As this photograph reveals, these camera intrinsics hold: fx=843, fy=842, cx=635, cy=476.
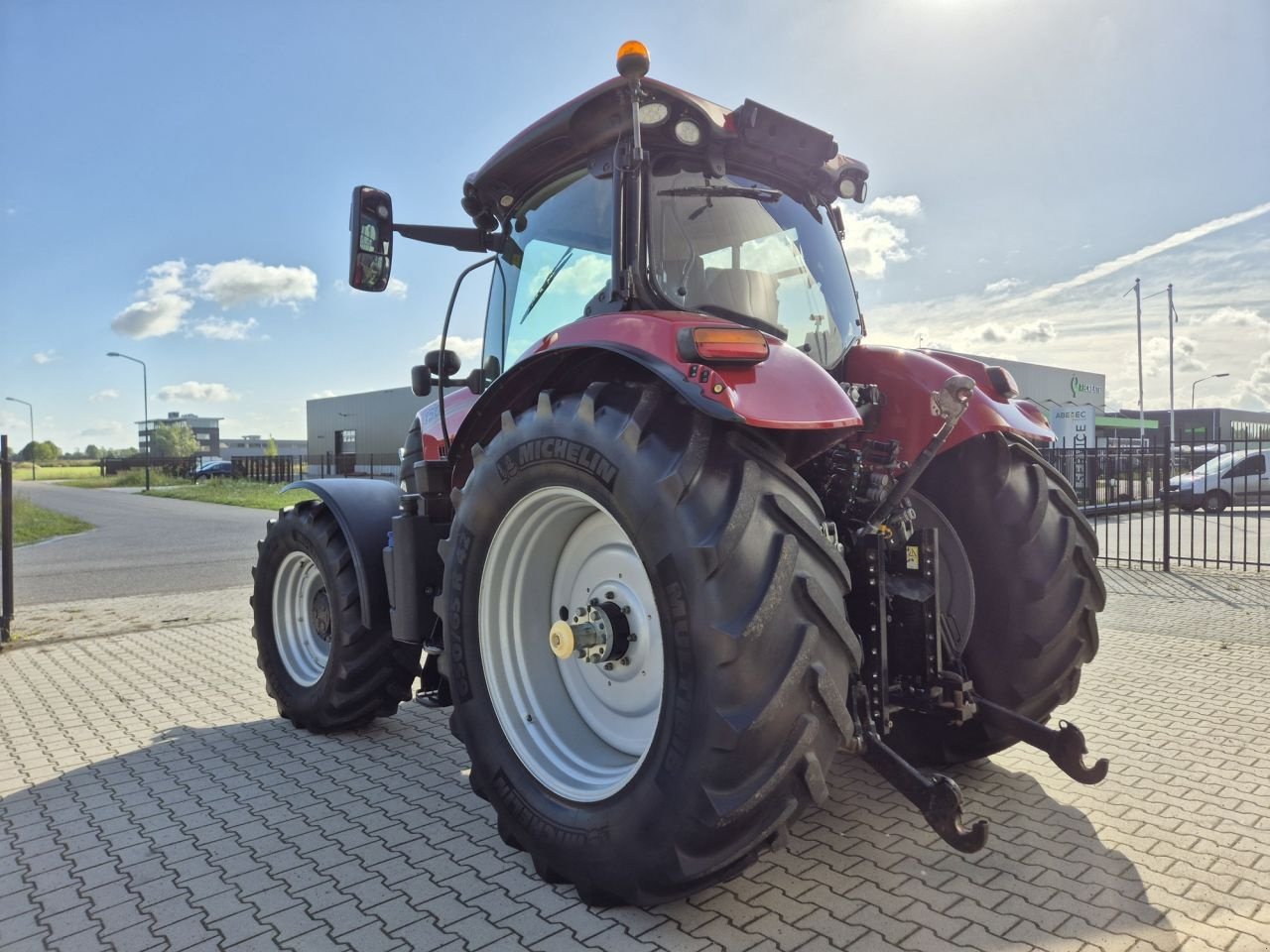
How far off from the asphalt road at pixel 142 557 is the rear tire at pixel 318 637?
637 cm

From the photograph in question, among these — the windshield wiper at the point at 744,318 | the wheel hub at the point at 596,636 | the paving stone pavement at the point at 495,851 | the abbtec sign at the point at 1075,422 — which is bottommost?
the paving stone pavement at the point at 495,851

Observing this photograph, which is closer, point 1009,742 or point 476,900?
point 476,900

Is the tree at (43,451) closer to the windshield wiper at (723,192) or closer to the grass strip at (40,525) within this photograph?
the grass strip at (40,525)

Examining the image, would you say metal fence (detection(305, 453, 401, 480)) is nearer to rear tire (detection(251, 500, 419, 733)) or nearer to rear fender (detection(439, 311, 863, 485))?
rear tire (detection(251, 500, 419, 733))

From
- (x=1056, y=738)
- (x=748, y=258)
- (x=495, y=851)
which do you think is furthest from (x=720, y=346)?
(x=495, y=851)

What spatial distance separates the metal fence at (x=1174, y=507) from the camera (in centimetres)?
1082

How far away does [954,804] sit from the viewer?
2.29 meters

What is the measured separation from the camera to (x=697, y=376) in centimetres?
233

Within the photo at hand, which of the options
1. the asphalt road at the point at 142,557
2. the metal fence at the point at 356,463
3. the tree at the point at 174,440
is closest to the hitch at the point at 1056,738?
the asphalt road at the point at 142,557

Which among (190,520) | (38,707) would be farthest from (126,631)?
(190,520)

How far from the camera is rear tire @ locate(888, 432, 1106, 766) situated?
3.17 metres

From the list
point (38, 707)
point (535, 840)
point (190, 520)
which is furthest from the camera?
point (190, 520)

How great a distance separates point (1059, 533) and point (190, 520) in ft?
73.2

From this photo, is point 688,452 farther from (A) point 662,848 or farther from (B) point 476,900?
(B) point 476,900
